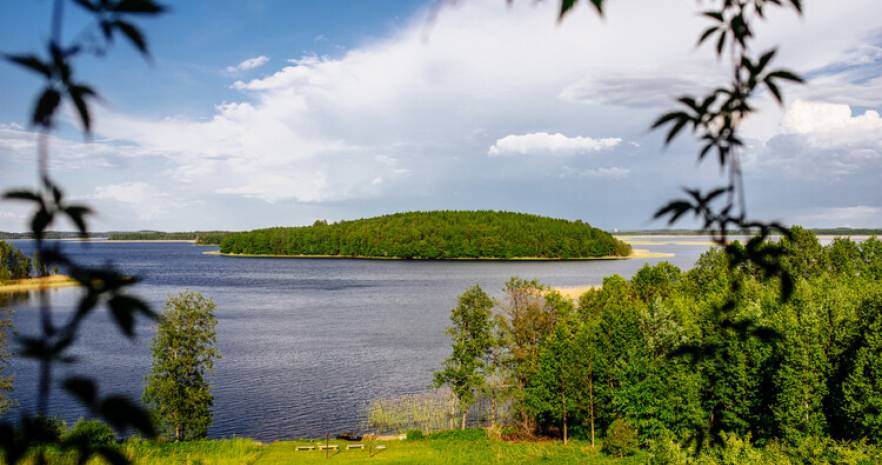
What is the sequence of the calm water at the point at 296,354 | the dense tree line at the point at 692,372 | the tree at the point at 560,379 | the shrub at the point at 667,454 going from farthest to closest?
1. the calm water at the point at 296,354
2. the tree at the point at 560,379
3. the dense tree line at the point at 692,372
4. the shrub at the point at 667,454

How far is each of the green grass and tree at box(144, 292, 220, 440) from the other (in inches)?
57.1

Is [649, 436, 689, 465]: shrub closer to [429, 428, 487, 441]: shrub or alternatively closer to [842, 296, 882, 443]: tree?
[842, 296, 882, 443]: tree

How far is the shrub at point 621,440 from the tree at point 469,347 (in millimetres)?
7461

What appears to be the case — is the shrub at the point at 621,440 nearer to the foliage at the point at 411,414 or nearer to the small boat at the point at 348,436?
the foliage at the point at 411,414

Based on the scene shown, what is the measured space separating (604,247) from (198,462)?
168 meters

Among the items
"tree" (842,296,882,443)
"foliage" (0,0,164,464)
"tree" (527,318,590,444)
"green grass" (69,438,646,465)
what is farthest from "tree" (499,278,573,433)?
"foliage" (0,0,164,464)

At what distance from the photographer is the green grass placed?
2847 cm

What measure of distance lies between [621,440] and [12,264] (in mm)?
111340

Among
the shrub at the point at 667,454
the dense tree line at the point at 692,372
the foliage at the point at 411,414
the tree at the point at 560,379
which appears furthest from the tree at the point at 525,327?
the shrub at the point at 667,454

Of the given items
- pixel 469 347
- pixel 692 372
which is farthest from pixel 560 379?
pixel 692 372

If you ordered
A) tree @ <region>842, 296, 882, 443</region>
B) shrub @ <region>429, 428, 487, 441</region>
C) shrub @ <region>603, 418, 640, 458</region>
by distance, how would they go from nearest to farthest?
tree @ <region>842, 296, 882, 443</region> → shrub @ <region>603, 418, 640, 458</region> → shrub @ <region>429, 428, 487, 441</region>

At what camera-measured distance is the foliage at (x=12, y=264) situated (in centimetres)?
9931

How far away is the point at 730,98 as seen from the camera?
2.81 meters

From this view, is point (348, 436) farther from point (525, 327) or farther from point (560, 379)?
point (525, 327)
